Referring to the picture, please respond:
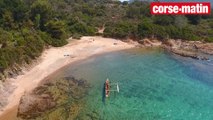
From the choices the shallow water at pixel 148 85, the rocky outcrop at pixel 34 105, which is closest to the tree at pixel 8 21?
the shallow water at pixel 148 85

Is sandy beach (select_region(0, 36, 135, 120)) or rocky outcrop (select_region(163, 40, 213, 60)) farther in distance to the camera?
rocky outcrop (select_region(163, 40, 213, 60))

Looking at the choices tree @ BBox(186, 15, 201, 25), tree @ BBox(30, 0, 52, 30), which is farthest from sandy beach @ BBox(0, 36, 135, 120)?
tree @ BBox(186, 15, 201, 25)

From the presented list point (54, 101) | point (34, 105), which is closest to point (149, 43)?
point (54, 101)

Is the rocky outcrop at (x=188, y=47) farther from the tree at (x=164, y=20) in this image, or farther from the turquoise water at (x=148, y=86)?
the tree at (x=164, y=20)

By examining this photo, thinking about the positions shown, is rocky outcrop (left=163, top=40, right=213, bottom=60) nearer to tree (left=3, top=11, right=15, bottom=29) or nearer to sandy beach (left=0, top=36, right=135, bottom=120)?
sandy beach (left=0, top=36, right=135, bottom=120)

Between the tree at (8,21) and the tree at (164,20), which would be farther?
the tree at (164,20)

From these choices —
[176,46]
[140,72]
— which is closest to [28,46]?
[140,72]
